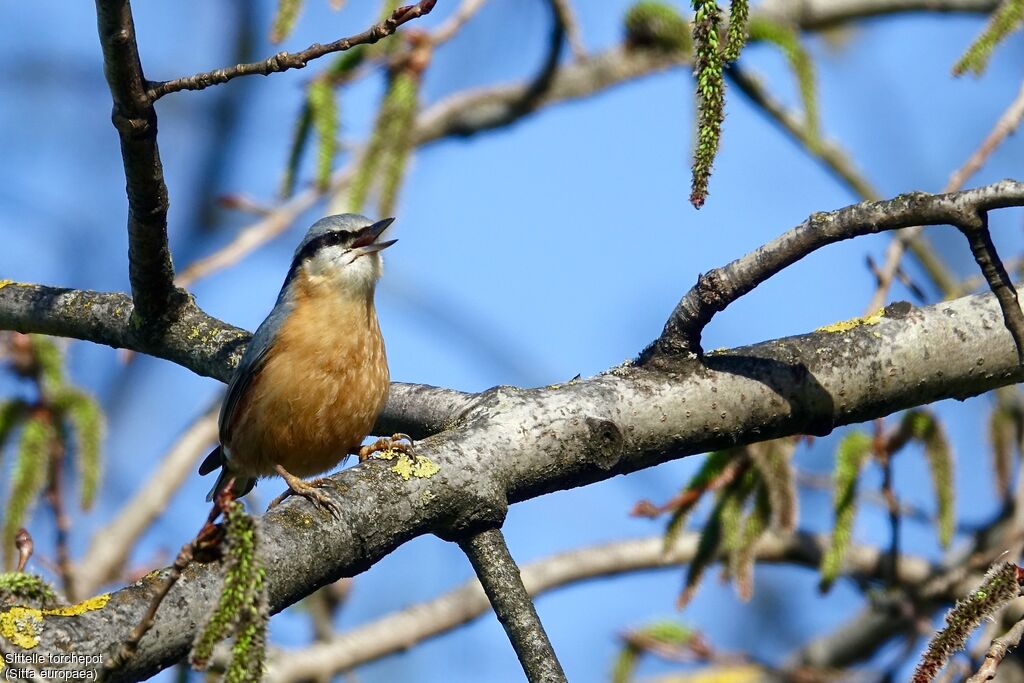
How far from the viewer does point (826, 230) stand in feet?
8.73

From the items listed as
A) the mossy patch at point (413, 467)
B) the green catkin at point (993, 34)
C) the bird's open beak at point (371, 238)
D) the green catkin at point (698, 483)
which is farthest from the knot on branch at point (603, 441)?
the bird's open beak at point (371, 238)

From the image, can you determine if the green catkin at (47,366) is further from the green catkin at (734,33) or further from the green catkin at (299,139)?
the green catkin at (734,33)

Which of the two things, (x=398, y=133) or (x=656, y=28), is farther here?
(x=656, y=28)

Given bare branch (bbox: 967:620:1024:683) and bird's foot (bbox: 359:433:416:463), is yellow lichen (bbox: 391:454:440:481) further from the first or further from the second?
bare branch (bbox: 967:620:1024:683)

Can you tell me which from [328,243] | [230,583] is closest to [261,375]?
[328,243]

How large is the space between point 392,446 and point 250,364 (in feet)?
3.36

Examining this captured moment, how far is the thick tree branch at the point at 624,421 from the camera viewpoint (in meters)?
2.43

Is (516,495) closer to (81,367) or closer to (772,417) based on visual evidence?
(772,417)

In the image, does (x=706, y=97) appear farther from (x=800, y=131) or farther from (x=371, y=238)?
(x=800, y=131)

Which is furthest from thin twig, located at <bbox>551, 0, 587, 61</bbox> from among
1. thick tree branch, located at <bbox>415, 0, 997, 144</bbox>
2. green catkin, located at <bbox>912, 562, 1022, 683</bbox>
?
green catkin, located at <bbox>912, 562, 1022, 683</bbox>

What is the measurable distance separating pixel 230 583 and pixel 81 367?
8989 millimetres

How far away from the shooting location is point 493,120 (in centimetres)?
644

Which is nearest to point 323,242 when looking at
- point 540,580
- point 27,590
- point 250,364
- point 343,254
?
point 343,254

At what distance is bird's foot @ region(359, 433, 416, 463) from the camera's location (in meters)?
2.68
